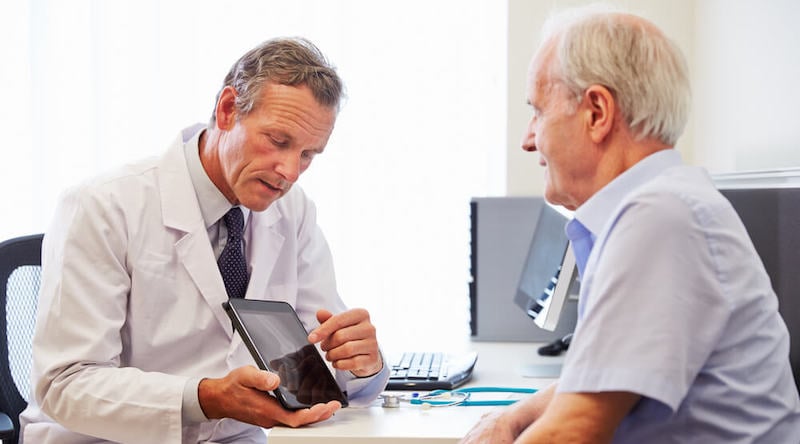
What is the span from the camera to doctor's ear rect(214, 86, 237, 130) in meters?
1.60

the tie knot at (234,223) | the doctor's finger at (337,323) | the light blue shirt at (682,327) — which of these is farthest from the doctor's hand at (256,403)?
the light blue shirt at (682,327)

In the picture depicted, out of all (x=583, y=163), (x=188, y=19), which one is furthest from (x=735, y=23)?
(x=188, y=19)

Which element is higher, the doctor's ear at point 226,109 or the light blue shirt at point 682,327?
the doctor's ear at point 226,109

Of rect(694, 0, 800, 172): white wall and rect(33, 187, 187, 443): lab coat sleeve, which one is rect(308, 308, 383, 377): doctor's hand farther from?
rect(694, 0, 800, 172): white wall

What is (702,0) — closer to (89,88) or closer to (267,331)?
(267,331)

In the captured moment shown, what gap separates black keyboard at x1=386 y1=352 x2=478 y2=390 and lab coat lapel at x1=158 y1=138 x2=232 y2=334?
39 cm

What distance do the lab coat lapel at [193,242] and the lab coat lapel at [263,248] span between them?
0.07 m

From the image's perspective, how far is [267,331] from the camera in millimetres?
1345

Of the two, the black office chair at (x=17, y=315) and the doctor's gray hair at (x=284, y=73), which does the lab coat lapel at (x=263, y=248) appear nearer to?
the doctor's gray hair at (x=284, y=73)

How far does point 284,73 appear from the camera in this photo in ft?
5.17

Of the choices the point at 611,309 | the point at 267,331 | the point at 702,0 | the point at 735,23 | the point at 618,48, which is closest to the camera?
the point at 611,309

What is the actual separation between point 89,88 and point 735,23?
2.15 m

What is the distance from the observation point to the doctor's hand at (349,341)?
147 centimetres

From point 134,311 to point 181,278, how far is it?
10 centimetres
